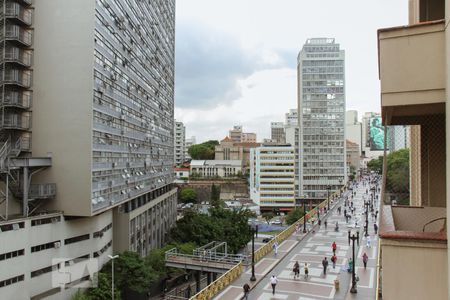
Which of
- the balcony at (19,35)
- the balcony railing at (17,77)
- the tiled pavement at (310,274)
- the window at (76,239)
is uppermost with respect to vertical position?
the balcony at (19,35)

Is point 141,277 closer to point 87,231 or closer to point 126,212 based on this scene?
point 87,231

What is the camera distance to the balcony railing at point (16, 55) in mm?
25938

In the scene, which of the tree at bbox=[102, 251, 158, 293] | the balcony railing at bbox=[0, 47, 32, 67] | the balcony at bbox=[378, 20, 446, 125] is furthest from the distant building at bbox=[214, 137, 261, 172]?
the balcony at bbox=[378, 20, 446, 125]

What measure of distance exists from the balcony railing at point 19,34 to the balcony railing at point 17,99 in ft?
10.7

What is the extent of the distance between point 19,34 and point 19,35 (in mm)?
62

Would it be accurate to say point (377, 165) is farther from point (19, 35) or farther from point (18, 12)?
point (18, 12)

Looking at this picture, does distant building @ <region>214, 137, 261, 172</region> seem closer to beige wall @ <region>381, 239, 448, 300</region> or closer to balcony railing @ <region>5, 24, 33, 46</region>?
balcony railing @ <region>5, 24, 33, 46</region>

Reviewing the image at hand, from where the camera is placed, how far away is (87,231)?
28.9 meters

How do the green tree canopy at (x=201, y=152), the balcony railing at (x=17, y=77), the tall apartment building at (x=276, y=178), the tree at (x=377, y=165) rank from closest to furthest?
the balcony railing at (x=17, y=77)
the tall apartment building at (x=276, y=178)
the tree at (x=377, y=165)
the green tree canopy at (x=201, y=152)

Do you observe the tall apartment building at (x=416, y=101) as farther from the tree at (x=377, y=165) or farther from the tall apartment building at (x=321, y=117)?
the tree at (x=377, y=165)

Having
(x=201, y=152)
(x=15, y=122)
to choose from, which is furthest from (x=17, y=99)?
(x=201, y=152)

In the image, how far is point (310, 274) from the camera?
25969 millimetres

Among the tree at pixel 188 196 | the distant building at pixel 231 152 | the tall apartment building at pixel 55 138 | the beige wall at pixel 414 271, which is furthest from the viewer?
the distant building at pixel 231 152

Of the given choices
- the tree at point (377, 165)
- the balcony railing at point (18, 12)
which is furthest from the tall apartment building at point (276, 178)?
the balcony railing at point (18, 12)
